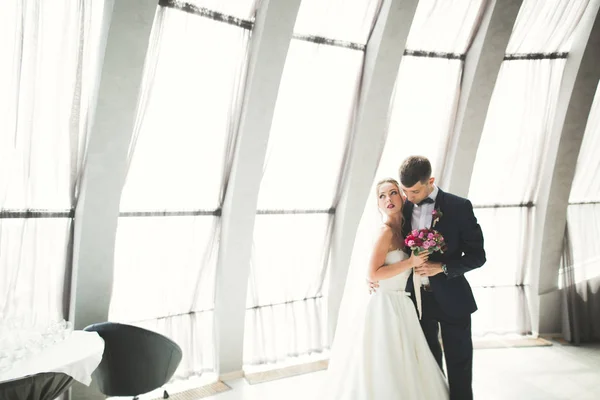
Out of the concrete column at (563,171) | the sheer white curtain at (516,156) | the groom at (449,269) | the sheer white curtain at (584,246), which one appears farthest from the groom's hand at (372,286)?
the sheer white curtain at (584,246)

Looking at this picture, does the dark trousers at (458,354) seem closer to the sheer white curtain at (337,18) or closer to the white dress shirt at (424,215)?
the white dress shirt at (424,215)

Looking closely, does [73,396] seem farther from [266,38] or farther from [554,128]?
[554,128]

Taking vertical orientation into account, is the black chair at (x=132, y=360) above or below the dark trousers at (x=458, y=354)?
below

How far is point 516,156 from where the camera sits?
20.5 ft

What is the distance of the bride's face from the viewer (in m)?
3.37

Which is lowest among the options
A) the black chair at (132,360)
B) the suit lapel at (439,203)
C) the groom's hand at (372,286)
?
the black chair at (132,360)

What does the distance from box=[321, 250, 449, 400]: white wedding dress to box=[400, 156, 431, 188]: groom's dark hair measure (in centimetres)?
60

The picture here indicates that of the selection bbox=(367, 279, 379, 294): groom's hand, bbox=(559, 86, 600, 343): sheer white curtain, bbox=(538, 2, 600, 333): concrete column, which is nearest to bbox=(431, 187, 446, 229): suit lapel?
bbox=(367, 279, 379, 294): groom's hand

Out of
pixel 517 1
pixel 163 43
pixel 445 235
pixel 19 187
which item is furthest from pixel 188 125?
pixel 517 1

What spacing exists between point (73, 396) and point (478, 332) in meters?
5.46

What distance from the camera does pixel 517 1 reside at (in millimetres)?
5086

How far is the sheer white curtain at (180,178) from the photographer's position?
4.28m

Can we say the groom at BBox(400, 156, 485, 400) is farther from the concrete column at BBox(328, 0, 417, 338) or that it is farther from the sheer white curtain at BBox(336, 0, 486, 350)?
the sheer white curtain at BBox(336, 0, 486, 350)

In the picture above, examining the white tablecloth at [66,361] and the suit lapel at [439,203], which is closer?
the white tablecloth at [66,361]
